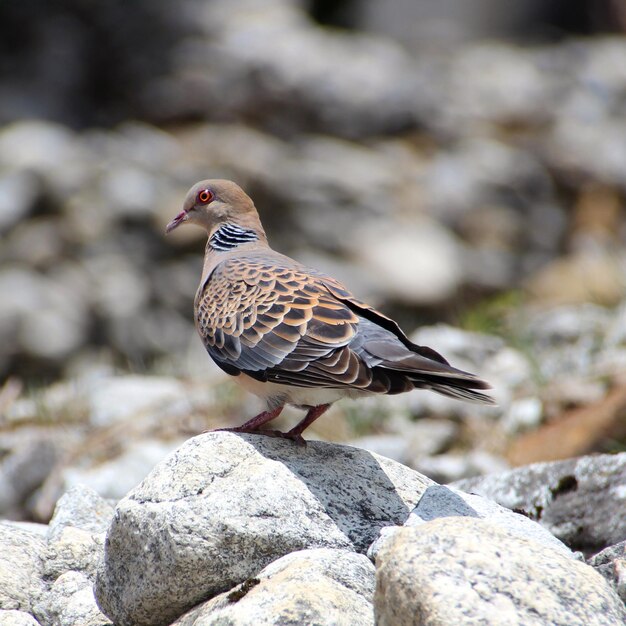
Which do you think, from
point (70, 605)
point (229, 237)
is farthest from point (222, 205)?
point (70, 605)

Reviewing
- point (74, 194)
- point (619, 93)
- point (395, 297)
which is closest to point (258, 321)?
point (395, 297)

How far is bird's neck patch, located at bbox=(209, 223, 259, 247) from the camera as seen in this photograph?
17.7 feet

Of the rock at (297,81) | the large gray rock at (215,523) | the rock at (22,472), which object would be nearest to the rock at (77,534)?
the large gray rock at (215,523)

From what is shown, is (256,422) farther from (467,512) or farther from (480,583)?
(480,583)

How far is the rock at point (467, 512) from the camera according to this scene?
11.8 feet

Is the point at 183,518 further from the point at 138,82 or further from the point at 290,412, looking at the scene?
the point at 138,82

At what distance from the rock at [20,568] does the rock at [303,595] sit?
781mm

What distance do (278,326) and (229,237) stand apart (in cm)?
129

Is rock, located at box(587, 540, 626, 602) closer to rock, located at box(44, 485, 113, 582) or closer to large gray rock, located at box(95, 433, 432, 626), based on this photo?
large gray rock, located at box(95, 433, 432, 626)

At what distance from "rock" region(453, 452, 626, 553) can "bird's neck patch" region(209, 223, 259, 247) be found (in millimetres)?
1753

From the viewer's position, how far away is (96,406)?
7.45 meters

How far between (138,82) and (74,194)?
3380mm

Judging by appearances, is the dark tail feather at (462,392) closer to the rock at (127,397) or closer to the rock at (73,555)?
the rock at (73,555)

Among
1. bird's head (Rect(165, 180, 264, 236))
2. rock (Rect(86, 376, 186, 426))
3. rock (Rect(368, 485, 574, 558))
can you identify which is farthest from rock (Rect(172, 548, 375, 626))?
rock (Rect(86, 376, 186, 426))
